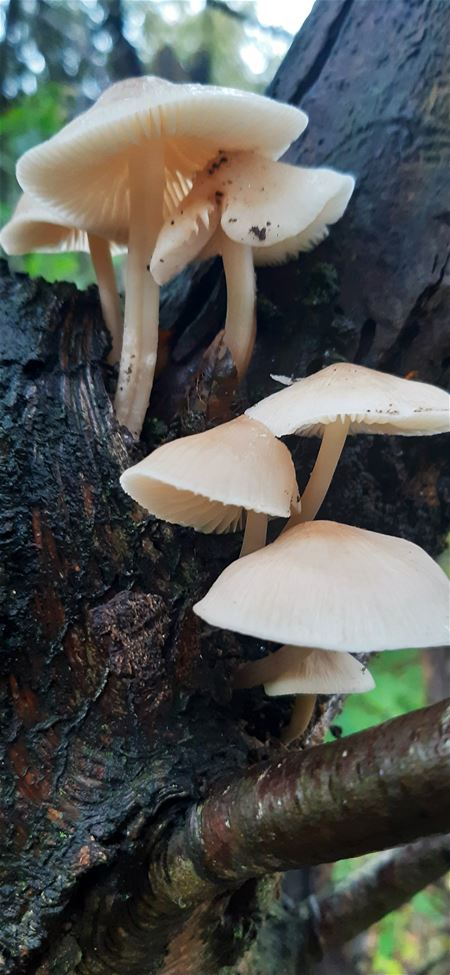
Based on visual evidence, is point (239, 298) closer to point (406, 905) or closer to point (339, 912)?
point (339, 912)

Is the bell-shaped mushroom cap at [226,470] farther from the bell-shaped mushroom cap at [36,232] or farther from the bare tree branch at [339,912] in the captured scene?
the bare tree branch at [339,912]

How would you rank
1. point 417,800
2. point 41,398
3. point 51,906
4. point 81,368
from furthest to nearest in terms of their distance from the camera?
point 81,368 → point 41,398 → point 51,906 → point 417,800

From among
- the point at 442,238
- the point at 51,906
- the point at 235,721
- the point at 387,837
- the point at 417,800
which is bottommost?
the point at 51,906

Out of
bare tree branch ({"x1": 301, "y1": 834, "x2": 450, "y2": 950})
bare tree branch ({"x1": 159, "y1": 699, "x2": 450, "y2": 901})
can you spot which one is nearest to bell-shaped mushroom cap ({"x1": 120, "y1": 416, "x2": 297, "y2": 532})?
bare tree branch ({"x1": 159, "y1": 699, "x2": 450, "y2": 901})

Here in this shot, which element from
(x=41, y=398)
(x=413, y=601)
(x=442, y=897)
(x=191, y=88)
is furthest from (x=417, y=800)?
(x=442, y=897)

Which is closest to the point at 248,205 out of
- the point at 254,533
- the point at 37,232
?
the point at 254,533

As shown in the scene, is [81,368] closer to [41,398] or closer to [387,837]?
[41,398]

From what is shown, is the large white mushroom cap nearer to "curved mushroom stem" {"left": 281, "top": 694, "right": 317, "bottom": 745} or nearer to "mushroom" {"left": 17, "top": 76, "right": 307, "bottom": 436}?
"mushroom" {"left": 17, "top": 76, "right": 307, "bottom": 436}
